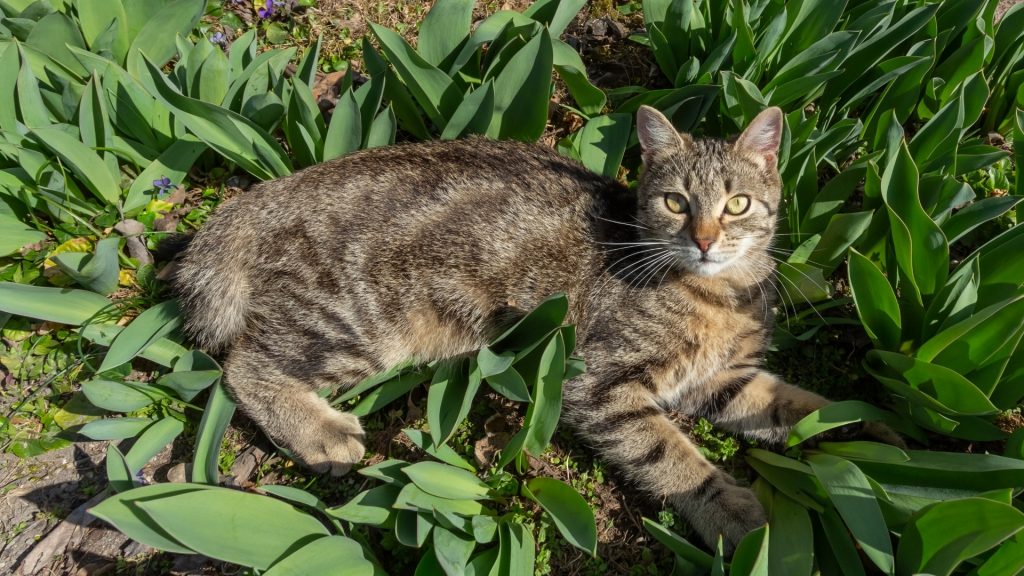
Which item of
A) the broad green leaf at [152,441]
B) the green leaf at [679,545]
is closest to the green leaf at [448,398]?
the green leaf at [679,545]

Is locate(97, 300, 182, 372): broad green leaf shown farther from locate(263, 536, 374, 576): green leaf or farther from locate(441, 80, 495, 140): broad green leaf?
locate(441, 80, 495, 140): broad green leaf

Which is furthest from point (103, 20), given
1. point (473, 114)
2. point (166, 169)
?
point (473, 114)

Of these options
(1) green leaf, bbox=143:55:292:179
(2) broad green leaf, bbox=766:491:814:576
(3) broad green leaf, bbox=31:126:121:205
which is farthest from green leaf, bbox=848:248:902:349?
(3) broad green leaf, bbox=31:126:121:205

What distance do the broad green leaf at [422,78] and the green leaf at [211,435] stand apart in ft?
5.06

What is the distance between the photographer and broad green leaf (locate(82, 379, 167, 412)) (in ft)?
8.19

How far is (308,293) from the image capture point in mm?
2639

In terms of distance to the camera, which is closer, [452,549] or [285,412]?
[452,549]

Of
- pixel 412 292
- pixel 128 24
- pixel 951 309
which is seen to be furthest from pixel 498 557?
pixel 128 24

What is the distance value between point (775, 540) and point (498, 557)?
91 centimetres

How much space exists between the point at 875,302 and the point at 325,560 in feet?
6.86

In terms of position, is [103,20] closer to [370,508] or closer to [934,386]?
[370,508]

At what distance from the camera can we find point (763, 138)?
2.60m

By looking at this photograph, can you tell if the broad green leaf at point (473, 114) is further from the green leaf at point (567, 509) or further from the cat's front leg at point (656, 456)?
the green leaf at point (567, 509)

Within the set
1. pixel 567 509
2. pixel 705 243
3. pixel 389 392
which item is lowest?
pixel 389 392
